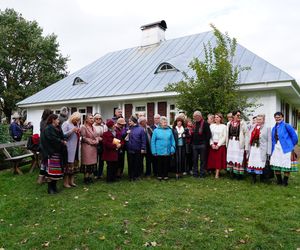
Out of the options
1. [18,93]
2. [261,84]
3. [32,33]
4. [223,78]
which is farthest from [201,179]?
[32,33]

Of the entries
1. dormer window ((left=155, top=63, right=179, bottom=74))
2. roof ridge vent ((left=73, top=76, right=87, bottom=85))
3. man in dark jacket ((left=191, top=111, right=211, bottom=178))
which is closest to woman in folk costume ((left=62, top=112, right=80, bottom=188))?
man in dark jacket ((left=191, top=111, right=211, bottom=178))

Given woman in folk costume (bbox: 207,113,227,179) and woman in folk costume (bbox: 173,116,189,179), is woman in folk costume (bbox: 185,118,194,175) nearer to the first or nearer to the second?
woman in folk costume (bbox: 173,116,189,179)

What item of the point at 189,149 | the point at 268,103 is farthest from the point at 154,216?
the point at 268,103

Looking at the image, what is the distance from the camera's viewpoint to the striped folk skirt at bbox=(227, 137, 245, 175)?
749 centimetres

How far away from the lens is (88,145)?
7.21 metres

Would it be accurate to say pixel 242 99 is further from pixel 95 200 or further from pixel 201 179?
pixel 95 200

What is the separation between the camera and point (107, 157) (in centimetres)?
732

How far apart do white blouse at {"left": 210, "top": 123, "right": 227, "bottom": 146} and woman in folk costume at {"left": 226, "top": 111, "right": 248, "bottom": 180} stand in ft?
0.35

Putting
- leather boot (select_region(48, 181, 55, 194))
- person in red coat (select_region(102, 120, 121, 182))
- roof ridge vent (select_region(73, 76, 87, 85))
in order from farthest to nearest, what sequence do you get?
roof ridge vent (select_region(73, 76, 87, 85)), person in red coat (select_region(102, 120, 121, 182)), leather boot (select_region(48, 181, 55, 194))

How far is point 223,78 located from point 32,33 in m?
31.0

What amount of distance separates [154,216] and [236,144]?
3485 mm

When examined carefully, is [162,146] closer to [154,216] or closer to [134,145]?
[134,145]

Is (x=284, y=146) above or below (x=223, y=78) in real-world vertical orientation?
below

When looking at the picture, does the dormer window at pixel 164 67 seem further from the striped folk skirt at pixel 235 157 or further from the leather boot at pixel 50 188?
the leather boot at pixel 50 188
